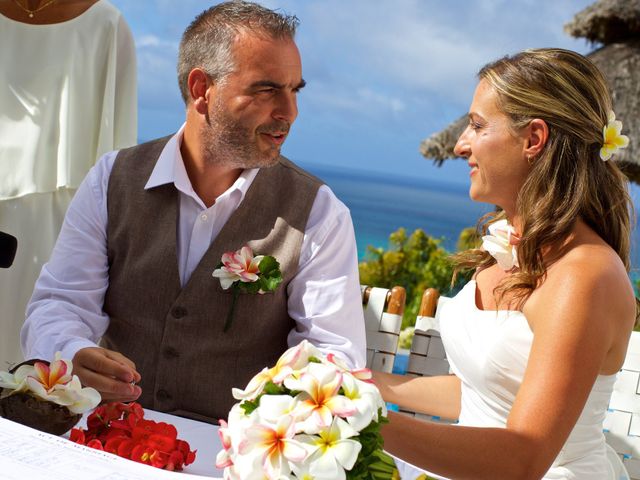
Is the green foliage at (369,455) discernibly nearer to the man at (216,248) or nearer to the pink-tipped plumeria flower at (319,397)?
the pink-tipped plumeria flower at (319,397)

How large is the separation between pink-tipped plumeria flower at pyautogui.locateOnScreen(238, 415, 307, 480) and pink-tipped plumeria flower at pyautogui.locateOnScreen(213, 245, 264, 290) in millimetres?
1172

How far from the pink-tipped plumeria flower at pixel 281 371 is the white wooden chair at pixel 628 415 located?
1.41 metres

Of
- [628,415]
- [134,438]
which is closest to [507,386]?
[628,415]

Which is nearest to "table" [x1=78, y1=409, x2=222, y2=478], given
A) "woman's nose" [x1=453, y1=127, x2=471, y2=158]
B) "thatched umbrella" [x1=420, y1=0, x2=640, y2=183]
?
"woman's nose" [x1=453, y1=127, x2=471, y2=158]

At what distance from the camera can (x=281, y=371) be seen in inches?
47.8

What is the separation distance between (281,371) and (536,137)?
1.17 m

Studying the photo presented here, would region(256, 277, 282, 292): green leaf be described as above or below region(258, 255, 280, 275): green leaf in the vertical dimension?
below

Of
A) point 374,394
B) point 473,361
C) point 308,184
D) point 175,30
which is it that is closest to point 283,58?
point 308,184

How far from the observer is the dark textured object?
1.64 metres

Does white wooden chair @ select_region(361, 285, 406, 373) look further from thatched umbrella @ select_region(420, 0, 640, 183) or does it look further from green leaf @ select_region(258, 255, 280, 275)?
thatched umbrella @ select_region(420, 0, 640, 183)

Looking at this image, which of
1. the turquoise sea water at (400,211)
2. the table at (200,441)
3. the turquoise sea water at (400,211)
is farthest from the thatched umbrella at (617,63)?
the turquoise sea water at (400,211)

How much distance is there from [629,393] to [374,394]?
143cm

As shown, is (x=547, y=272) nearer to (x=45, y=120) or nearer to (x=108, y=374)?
(x=108, y=374)

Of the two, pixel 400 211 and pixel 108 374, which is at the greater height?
pixel 400 211
